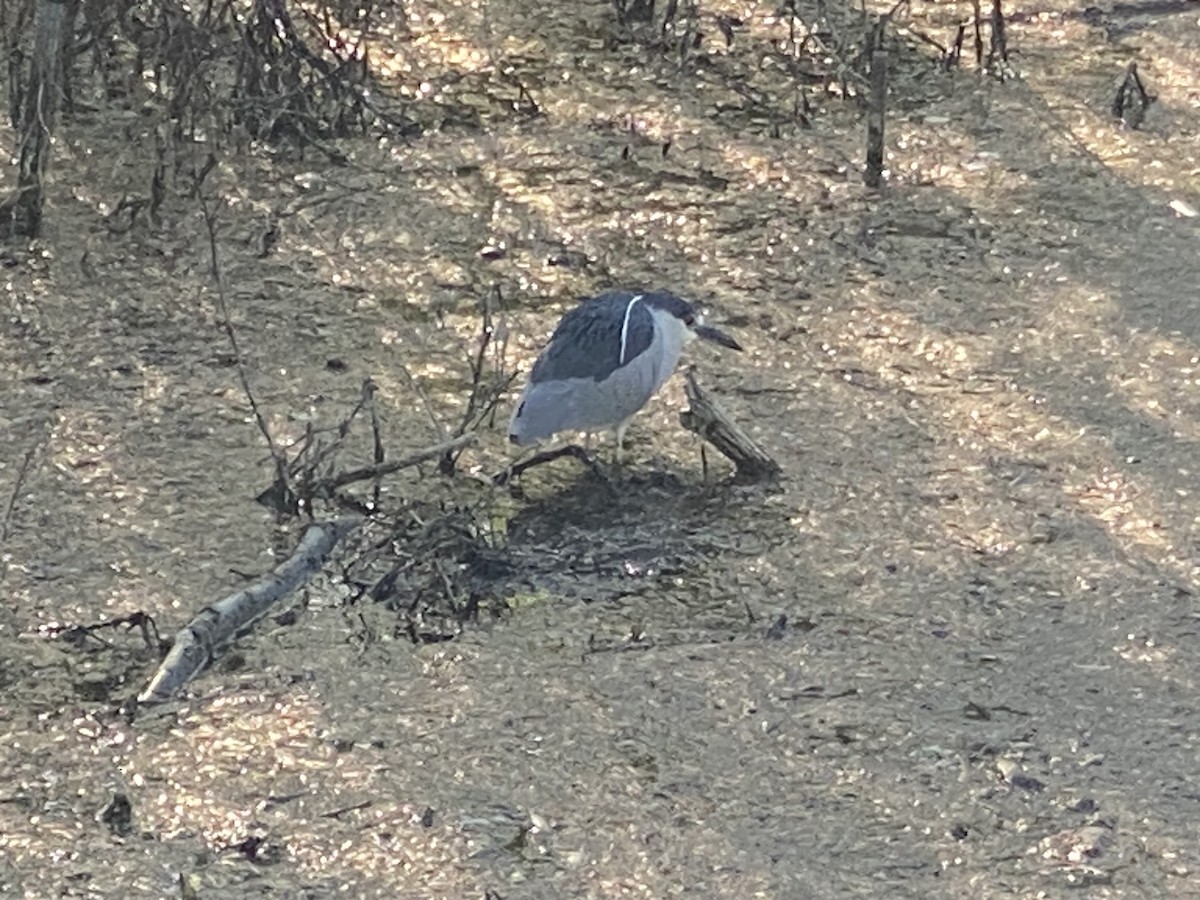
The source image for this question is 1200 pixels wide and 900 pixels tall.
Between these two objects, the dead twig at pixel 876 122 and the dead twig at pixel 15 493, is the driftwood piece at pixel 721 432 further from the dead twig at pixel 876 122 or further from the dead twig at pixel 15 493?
the dead twig at pixel 876 122

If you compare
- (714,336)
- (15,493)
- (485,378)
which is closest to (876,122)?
(714,336)

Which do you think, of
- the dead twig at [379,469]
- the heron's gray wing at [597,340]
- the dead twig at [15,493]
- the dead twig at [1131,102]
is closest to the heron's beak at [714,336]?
the heron's gray wing at [597,340]

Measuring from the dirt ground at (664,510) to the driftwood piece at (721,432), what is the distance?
0.09 m

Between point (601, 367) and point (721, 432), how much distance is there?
34cm

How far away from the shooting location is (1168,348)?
243 inches

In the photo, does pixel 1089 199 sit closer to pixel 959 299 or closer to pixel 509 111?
pixel 959 299

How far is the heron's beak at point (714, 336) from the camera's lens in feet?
19.0

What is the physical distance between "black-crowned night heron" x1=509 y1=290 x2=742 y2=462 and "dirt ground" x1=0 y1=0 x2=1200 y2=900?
21 centimetres

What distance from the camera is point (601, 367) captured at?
212 inches

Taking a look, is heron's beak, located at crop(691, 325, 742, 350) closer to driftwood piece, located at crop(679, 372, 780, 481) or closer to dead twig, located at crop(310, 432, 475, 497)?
driftwood piece, located at crop(679, 372, 780, 481)

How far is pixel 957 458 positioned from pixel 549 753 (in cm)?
163

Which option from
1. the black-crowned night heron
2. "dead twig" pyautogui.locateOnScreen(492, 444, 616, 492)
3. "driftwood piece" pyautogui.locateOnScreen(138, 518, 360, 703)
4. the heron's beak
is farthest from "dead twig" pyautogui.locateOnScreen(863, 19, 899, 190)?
"driftwood piece" pyautogui.locateOnScreen(138, 518, 360, 703)

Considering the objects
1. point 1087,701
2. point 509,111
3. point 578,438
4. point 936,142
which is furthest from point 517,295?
point 1087,701

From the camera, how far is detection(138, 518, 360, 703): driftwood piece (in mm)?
4621
